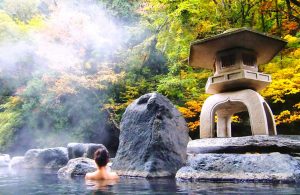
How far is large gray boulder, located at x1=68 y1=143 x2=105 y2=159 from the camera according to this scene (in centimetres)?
1457

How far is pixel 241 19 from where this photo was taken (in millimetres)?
15477

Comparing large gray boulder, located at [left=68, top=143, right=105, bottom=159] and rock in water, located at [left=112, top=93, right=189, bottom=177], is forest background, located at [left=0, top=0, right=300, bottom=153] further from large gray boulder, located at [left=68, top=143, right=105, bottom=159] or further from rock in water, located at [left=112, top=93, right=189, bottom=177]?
rock in water, located at [left=112, top=93, right=189, bottom=177]

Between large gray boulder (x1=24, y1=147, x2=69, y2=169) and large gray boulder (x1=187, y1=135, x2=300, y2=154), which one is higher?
large gray boulder (x1=187, y1=135, x2=300, y2=154)

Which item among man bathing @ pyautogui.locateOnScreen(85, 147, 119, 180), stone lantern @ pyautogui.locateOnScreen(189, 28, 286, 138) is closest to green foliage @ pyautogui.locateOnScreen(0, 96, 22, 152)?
stone lantern @ pyautogui.locateOnScreen(189, 28, 286, 138)

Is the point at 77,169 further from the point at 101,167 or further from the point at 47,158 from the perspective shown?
the point at 47,158

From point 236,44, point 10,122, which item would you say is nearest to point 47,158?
point 10,122

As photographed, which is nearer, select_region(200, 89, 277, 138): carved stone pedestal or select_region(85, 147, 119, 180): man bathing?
select_region(85, 147, 119, 180): man bathing

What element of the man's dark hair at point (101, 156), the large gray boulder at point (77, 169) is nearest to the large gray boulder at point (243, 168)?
the man's dark hair at point (101, 156)

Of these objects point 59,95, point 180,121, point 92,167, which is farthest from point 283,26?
point 59,95

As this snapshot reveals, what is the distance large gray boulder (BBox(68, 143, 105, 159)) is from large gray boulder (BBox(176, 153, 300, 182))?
7601 mm

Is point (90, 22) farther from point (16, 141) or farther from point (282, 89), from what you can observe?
point (282, 89)

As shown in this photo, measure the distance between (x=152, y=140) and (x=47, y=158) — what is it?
7.76m

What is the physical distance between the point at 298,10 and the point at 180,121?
915 cm

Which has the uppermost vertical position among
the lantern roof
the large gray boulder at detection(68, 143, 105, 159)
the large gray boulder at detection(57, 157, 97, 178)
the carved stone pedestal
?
the lantern roof
